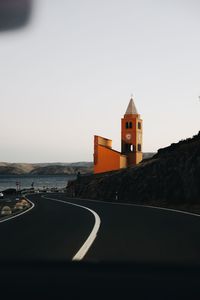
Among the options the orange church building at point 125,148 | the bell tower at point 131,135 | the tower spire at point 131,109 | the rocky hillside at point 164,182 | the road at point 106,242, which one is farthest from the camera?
the tower spire at point 131,109


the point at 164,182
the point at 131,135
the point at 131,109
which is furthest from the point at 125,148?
the point at 164,182

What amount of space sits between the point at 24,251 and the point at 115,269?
9.12ft

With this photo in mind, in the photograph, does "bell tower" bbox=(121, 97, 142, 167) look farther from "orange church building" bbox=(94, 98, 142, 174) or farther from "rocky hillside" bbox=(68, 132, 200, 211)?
"rocky hillside" bbox=(68, 132, 200, 211)

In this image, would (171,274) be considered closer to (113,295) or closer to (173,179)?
(113,295)

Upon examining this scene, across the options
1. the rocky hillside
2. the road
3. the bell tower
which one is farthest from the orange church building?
the road

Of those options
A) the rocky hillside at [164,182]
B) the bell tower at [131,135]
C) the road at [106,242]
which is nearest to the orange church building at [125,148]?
the bell tower at [131,135]

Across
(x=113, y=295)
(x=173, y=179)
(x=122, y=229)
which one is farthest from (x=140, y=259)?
(x=173, y=179)

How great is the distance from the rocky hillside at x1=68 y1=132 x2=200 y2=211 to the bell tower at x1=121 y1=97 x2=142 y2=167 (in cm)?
2359

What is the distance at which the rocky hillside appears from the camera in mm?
34250

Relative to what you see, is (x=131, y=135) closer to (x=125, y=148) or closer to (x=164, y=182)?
(x=125, y=148)

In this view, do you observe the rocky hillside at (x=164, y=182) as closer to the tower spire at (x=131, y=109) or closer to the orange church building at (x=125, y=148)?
the orange church building at (x=125, y=148)

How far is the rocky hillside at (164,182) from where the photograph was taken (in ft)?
112

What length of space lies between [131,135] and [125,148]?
2491 mm

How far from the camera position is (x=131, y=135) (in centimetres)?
8912
